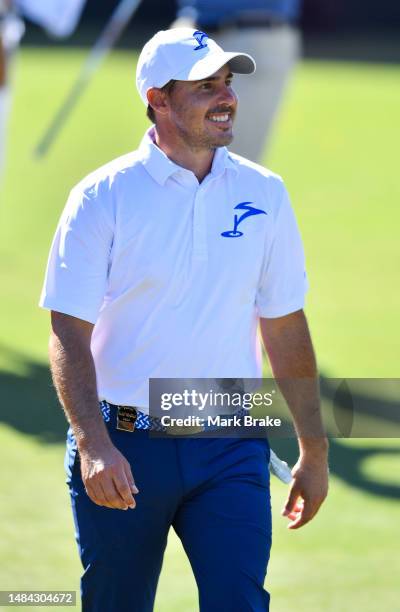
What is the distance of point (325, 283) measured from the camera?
9.77 metres

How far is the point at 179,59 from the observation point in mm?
4070

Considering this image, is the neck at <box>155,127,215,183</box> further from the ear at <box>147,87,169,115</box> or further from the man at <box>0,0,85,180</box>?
the man at <box>0,0,85,180</box>

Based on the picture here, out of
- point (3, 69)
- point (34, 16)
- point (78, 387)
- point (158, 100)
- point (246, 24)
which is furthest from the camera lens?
point (34, 16)

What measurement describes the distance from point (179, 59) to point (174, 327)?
76cm

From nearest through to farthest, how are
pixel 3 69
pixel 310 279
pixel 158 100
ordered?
1. pixel 158 100
2. pixel 3 69
3. pixel 310 279

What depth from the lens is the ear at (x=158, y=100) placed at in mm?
4156

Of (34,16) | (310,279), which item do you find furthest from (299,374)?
(310,279)

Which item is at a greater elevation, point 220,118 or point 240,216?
point 220,118

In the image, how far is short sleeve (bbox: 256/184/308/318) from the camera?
4.13 metres

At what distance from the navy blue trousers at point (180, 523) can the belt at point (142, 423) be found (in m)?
0.02

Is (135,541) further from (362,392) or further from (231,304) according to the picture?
(362,392)

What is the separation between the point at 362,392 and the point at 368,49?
1661 cm

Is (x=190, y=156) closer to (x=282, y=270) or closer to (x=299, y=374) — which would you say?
(x=282, y=270)

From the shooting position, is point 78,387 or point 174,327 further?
point 174,327
